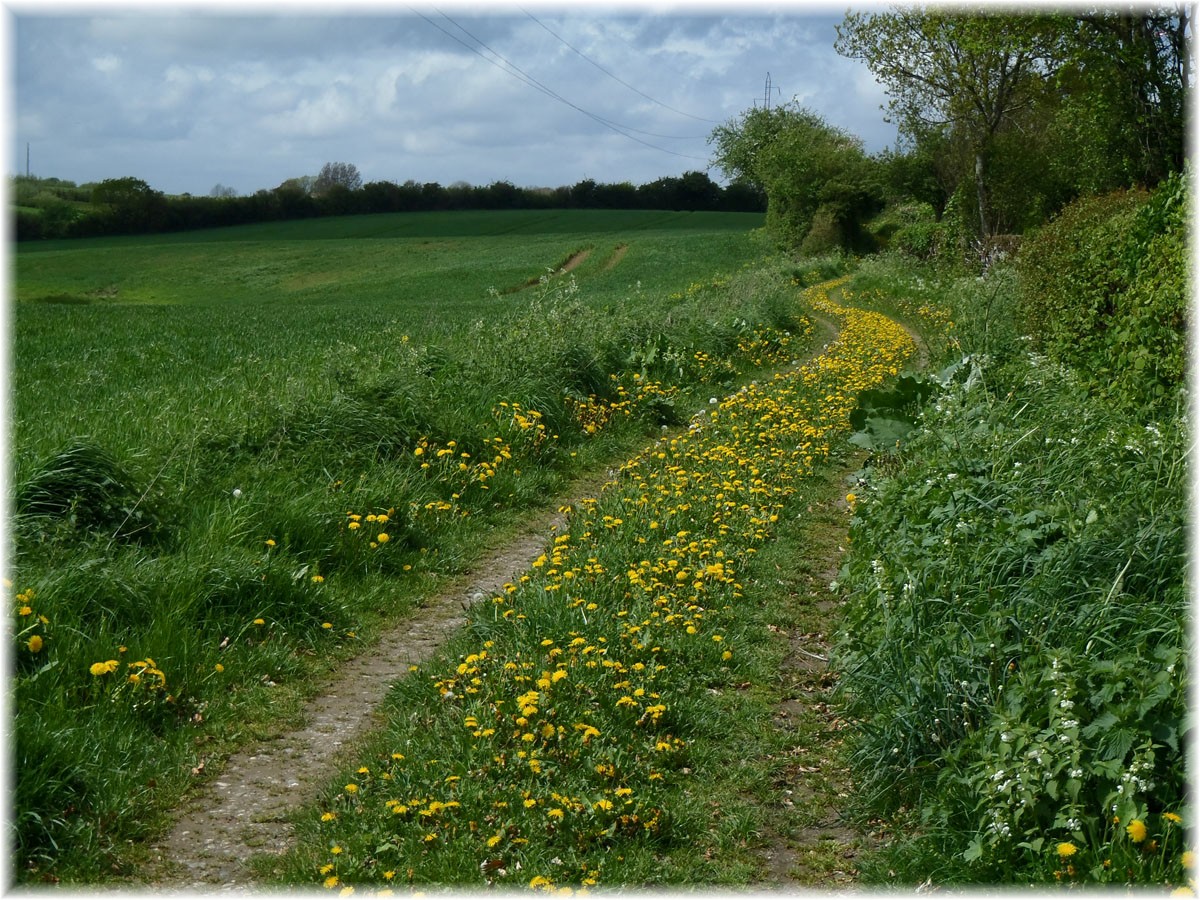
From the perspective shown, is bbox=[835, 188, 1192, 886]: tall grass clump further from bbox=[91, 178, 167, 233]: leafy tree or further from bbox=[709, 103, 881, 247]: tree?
bbox=[91, 178, 167, 233]: leafy tree

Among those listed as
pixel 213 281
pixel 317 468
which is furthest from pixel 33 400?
pixel 213 281

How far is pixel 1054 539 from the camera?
5031mm

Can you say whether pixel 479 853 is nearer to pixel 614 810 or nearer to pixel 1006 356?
pixel 614 810

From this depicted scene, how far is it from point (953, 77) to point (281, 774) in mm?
31058

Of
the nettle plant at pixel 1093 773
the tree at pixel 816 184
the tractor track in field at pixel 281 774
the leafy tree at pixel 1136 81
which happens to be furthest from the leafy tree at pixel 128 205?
the nettle plant at pixel 1093 773

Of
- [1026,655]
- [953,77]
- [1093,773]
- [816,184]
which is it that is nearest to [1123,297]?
[1026,655]

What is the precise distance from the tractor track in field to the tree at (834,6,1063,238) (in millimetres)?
24834

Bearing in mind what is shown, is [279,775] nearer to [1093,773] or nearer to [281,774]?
[281,774]

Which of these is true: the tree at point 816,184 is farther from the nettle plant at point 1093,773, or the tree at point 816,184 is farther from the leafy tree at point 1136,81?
the nettle plant at point 1093,773

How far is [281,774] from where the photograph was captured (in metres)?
4.75

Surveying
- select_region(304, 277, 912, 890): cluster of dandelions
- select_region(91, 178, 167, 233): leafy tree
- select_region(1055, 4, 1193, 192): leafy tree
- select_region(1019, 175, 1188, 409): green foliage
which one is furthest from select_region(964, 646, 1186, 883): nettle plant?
select_region(91, 178, 167, 233): leafy tree

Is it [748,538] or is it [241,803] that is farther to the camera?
[748,538]

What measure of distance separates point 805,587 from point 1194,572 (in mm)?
3033

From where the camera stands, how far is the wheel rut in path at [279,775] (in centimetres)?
405
